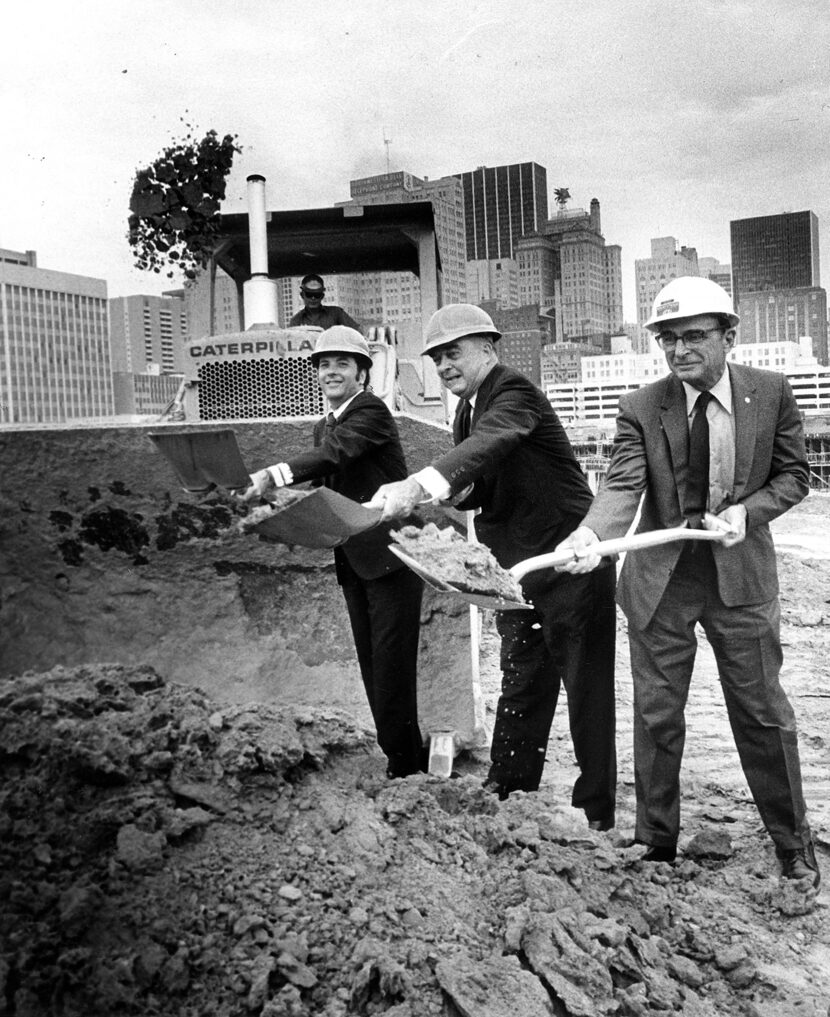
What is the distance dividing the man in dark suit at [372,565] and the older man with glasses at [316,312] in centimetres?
235

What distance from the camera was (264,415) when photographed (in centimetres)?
540

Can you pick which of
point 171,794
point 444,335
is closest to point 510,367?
point 444,335

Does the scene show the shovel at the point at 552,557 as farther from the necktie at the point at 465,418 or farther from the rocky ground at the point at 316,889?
the necktie at the point at 465,418

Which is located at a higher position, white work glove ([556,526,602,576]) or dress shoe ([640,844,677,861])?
white work glove ([556,526,602,576])

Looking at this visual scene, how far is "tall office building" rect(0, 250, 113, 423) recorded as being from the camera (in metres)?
3.74

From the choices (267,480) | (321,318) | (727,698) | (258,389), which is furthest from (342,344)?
(321,318)

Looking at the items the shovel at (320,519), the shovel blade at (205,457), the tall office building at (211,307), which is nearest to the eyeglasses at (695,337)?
the shovel at (320,519)

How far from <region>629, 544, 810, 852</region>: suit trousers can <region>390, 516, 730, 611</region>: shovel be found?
0.53 feet

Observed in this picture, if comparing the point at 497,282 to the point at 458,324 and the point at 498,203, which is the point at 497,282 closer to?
the point at 498,203

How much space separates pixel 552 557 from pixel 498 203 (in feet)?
24.1

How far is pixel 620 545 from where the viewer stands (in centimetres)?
261

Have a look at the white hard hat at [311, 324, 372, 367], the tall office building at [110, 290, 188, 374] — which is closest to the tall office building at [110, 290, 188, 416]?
the tall office building at [110, 290, 188, 374]

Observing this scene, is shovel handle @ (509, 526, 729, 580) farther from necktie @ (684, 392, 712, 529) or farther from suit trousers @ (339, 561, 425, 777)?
suit trousers @ (339, 561, 425, 777)

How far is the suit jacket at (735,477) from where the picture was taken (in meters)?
2.81
